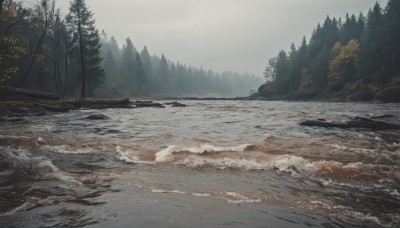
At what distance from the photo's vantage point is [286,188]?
19.8 feet

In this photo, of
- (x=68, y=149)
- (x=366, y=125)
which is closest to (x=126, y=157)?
(x=68, y=149)

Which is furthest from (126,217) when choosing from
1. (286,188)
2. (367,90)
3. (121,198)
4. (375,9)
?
(375,9)

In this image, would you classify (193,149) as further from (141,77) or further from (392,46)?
(141,77)

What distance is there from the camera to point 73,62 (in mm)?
57062

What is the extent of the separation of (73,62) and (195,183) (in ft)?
185

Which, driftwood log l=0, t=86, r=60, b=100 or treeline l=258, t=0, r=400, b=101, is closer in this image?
driftwood log l=0, t=86, r=60, b=100

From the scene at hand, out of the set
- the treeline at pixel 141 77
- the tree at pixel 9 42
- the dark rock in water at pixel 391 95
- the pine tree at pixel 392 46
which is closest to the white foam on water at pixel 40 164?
the tree at pixel 9 42

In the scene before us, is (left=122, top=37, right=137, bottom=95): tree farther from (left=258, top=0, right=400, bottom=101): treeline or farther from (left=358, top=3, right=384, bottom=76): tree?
(left=358, top=3, right=384, bottom=76): tree

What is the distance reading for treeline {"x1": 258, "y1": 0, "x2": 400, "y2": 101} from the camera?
6030cm

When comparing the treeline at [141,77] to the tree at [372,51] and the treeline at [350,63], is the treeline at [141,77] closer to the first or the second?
the treeline at [350,63]

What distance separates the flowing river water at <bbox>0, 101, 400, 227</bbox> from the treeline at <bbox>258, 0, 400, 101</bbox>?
48458mm

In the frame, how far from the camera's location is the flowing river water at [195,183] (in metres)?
4.42

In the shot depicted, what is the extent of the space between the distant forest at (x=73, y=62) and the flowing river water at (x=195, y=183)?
9.69 meters

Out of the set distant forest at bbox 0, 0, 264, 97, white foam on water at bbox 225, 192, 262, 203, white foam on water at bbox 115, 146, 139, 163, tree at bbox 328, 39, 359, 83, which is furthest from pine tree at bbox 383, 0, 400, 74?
white foam on water at bbox 225, 192, 262, 203
